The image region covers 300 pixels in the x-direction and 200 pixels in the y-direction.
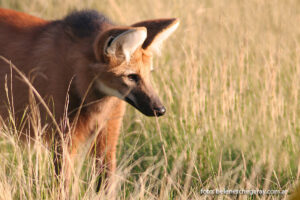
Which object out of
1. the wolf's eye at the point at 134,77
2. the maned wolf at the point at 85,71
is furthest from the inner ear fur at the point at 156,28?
the wolf's eye at the point at 134,77

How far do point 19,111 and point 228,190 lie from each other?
175cm

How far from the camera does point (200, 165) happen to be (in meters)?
3.65

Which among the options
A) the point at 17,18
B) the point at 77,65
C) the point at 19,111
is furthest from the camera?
the point at 17,18

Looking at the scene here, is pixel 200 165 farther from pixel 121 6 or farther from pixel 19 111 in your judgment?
pixel 121 6

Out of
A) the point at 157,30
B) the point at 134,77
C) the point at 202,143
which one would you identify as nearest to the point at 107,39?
the point at 134,77

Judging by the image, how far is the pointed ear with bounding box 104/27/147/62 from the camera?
119 inches

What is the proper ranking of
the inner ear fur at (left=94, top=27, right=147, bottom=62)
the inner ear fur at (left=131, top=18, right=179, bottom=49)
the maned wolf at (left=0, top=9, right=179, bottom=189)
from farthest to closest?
the inner ear fur at (left=131, top=18, right=179, bottom=49)
the maned wolf at (left=0, top=9, right=179, bottom=189)
the inner ear fur at (left=94, top=27, right=147, bottom=62)

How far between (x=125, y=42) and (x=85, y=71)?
48 cm

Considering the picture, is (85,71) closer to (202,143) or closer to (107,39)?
(107,39)

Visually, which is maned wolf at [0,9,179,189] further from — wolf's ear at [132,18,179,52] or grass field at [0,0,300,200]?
grass field at [0,0,300,200]

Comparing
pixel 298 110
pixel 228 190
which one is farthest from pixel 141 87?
pixel 298 110

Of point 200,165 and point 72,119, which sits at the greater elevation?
point 72,119

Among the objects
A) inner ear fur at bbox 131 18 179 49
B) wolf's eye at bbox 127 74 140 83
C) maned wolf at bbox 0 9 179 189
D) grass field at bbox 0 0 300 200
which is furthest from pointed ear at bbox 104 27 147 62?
grass field at bbox 0 0 300 200

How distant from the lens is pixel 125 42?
3.14 m
